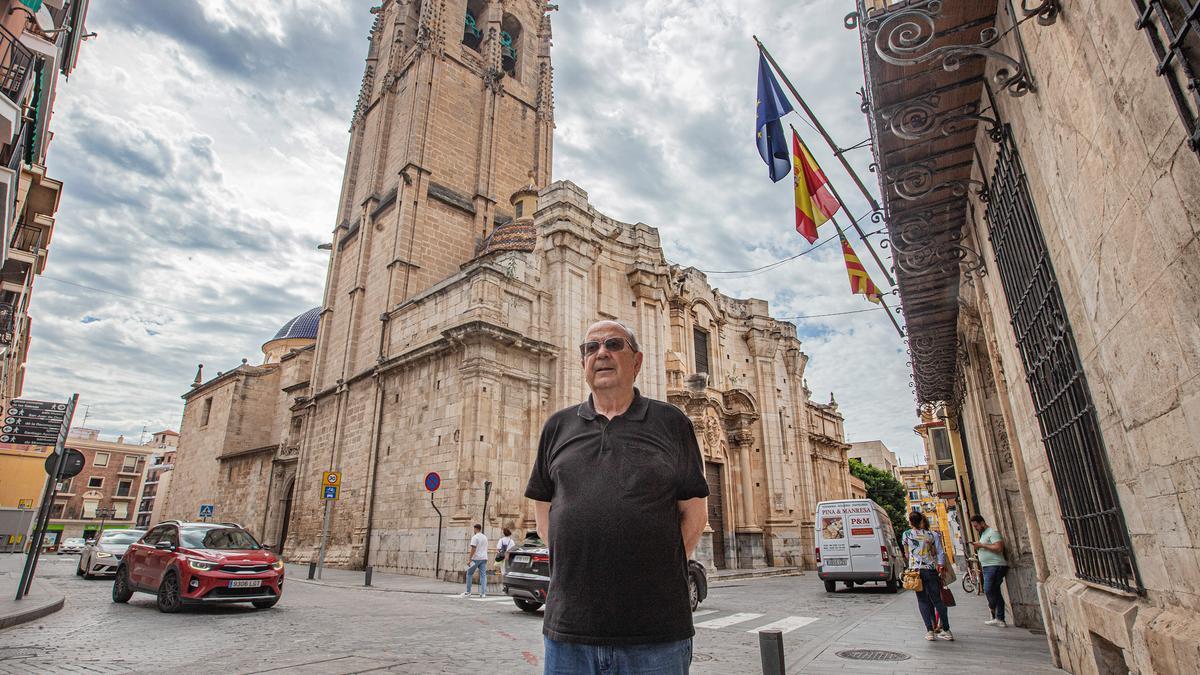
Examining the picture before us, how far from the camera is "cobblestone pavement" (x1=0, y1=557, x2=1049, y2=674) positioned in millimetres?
5309

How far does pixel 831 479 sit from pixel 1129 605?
3308 centimetres

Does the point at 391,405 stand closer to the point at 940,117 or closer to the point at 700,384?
the point at 700,384

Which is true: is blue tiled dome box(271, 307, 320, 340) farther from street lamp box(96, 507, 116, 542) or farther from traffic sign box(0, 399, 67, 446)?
street lamp box(96, 507, 116, 542)

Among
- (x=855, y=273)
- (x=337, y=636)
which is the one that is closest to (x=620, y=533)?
(x=337, y=636)

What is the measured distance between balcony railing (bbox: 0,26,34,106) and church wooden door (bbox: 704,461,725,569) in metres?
21.0

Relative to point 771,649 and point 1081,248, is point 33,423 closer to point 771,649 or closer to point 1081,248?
point 771,649

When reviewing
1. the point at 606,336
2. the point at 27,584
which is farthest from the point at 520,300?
the point at 606,336

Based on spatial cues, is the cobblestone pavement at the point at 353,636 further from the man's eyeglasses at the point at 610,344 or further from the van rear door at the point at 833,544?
the man's eyeglasses at the point at 610,344

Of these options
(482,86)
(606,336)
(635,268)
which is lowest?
(606,336)

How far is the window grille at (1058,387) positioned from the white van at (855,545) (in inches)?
423

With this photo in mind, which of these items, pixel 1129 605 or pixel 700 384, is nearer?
pixel 1129 605

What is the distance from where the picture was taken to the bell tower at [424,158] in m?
Answer: 22.4

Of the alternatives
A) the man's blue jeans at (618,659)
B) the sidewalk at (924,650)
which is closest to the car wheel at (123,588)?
the sidewalk at (924,650)

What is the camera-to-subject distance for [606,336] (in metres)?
2.36
